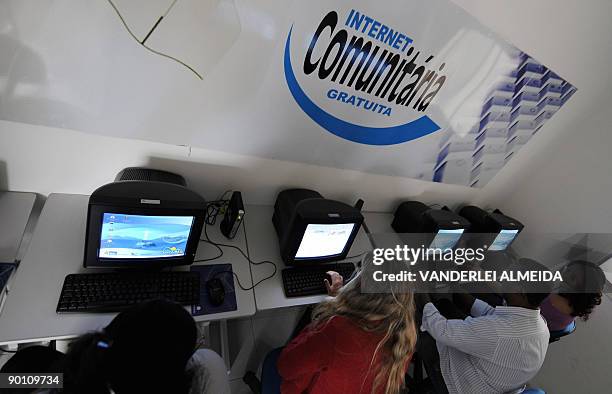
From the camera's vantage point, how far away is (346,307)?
120 cm

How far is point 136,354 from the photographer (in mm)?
695

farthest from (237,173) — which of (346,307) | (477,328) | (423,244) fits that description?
(477,328)

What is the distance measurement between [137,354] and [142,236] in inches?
24.7

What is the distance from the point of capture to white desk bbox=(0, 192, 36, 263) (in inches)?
48.9

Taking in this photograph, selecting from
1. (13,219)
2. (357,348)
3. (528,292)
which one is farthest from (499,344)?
(13,219)

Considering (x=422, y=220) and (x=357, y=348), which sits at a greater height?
(x=422, y=220)

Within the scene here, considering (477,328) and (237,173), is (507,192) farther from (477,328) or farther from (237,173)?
(237,173)

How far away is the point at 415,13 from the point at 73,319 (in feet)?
6.59

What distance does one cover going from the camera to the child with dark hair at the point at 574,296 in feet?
5.46

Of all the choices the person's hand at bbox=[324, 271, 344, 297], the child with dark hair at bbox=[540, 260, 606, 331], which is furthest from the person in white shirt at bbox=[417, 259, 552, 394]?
the person's hand at bbox=[324, 271, 344, 297]

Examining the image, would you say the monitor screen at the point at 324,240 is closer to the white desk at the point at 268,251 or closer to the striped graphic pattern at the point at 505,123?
the white desk at the point at 268,251

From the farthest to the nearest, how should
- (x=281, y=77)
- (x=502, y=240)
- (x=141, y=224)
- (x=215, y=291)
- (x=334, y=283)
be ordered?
(x=502, y=240), (x=334, y=283), (x=281, y=77), (x=215, y=291), (x=141, y=224)

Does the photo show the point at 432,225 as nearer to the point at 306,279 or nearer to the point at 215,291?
the point at 306,279

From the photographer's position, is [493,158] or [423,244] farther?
[493,158]
